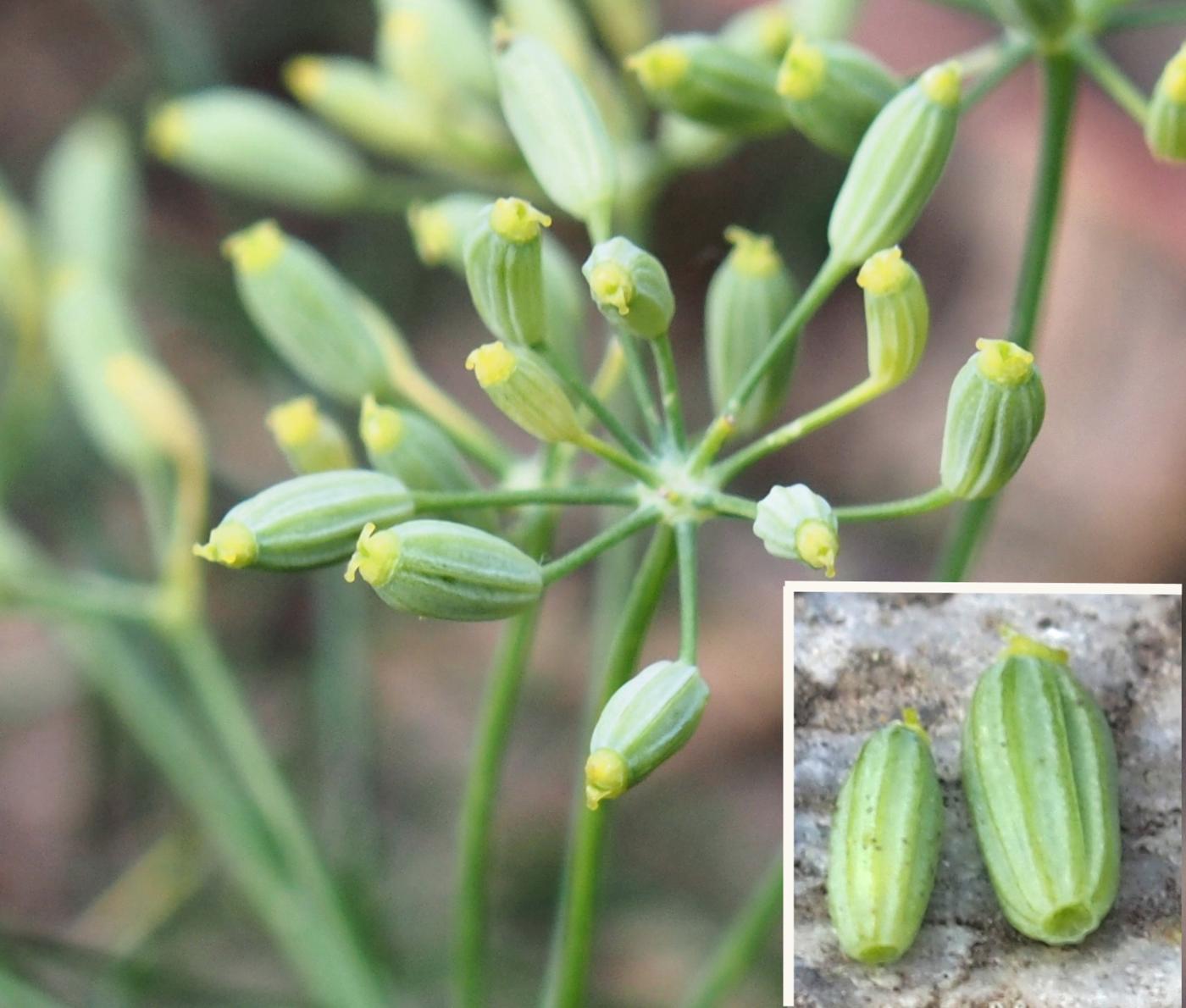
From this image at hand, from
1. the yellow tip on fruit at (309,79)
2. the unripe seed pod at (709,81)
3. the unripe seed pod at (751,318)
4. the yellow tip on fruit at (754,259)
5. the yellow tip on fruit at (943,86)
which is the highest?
the yellow tip on fruit at (309,79)

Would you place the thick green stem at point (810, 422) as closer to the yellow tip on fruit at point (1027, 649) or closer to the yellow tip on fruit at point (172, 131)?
the yellow tip on fruit at point (1027, 649)

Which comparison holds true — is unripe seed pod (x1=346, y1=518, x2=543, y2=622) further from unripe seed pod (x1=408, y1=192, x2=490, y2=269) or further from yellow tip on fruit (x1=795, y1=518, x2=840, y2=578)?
unripe seed pod (x1=408, y1=192, x2=490, y2=269)

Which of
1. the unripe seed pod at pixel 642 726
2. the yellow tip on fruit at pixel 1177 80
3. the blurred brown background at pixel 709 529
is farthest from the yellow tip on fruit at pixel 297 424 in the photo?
the blurred brown background at pixel 709 529

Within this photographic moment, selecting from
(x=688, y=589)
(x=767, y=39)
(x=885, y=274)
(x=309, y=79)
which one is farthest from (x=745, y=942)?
(x=309, y=79)

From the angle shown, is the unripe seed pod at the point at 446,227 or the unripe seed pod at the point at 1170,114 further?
the unripe seed pod at the point at 446,227

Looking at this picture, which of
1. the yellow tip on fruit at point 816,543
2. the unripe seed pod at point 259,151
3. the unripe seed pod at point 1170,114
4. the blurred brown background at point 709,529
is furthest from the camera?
the blurred brown background at point 709,529

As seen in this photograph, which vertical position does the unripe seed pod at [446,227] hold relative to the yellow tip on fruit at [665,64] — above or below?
below

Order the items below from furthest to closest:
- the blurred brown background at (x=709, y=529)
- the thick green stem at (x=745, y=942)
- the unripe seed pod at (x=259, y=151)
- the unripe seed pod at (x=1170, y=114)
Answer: the blurred brown background at (x=709, y=529), the unripe seed pod at (x=259, y=151), the thick green stem at (x=745, y=942), the unripe seed pod at (x=1170, y=114)

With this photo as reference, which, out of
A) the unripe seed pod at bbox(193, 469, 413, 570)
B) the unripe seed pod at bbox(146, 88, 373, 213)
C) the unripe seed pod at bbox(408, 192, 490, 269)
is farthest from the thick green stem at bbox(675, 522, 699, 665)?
the unripe seed pod at bbox(146, 88, 373, 213)
